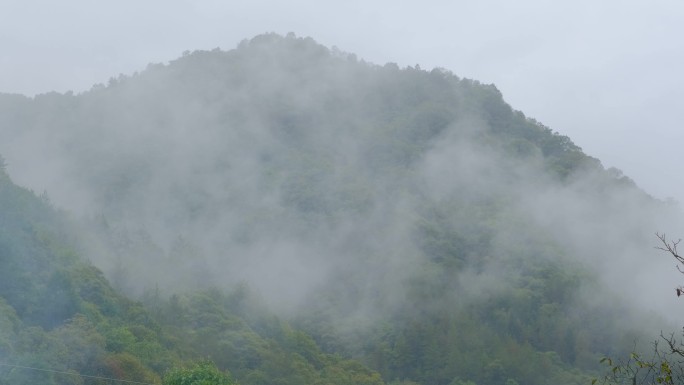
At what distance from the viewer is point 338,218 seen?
82062 millimetres

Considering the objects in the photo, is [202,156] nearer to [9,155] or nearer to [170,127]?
[170,127]

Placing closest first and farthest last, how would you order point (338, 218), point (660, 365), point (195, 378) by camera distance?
point (660, 365) < point (195, 378) < point (338, 218)

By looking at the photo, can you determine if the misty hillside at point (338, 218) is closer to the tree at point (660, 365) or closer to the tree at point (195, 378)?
the tree at point (195, 378)

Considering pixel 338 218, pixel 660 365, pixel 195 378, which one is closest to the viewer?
pixel 660 365

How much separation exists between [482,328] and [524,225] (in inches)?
738

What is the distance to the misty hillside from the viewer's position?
5912 centimetres

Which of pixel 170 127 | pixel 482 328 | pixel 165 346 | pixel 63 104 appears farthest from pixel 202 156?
pixel 165 346

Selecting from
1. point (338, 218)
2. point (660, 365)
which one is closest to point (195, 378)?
point (660, 365)

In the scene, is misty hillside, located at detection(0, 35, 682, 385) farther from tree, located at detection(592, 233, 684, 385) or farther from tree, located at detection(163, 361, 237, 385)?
tree, located at detection(592, 233, 684, 385)

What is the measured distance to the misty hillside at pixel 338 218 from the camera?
59125mm

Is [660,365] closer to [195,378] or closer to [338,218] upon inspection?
[195,378]

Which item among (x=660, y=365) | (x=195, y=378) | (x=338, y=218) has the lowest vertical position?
(x=195, y=378)

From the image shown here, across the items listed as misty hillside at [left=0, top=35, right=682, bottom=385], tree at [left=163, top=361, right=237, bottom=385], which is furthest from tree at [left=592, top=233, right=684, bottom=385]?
misty hillside at [left=0, top=35, right=682, bottom=385]

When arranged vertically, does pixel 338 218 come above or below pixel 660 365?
above
